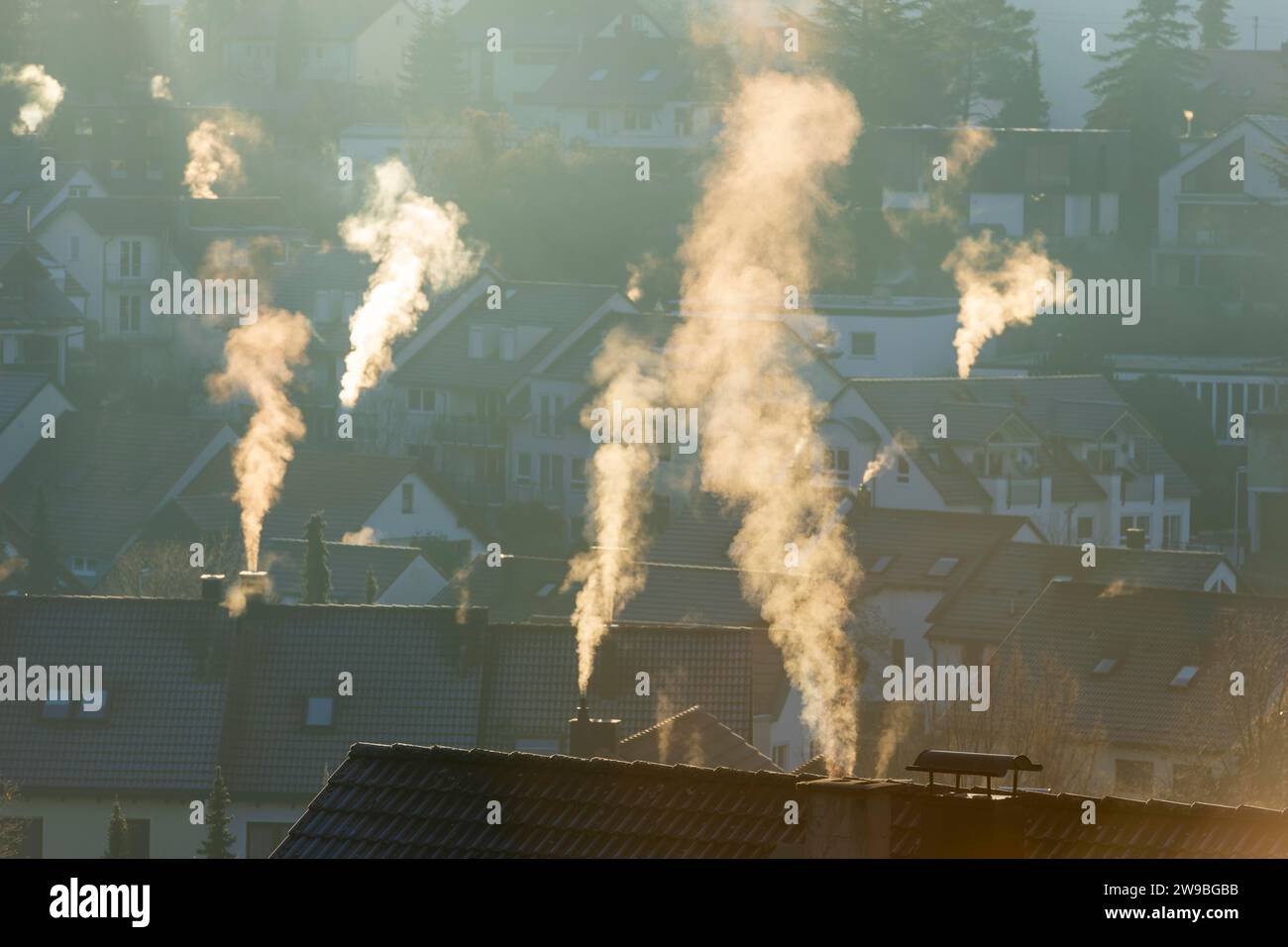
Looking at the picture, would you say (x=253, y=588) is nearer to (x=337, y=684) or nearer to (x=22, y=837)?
Answer: (x=337, y=684)

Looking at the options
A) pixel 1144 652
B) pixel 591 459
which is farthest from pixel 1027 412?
pixel 1144 652

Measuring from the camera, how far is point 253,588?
45.1m

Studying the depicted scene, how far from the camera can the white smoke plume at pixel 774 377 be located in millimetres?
53344

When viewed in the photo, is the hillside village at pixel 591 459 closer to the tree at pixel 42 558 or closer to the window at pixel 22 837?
the window at pixel 22 837

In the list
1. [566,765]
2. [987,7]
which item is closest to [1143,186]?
[987,7]

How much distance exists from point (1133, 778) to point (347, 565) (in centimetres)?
1983

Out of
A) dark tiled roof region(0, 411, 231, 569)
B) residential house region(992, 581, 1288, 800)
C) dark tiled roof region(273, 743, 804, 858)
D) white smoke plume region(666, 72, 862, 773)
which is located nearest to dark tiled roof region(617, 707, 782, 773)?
white smoke plume region(666, 72, 862, 773)

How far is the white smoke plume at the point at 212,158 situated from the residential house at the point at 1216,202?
97.2 feet

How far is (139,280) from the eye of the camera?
277ft

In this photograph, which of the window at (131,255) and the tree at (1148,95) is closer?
the window at (131,255)

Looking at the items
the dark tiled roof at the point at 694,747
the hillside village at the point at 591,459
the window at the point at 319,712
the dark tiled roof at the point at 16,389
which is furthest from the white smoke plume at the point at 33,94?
the dark tiled roof at the point at 694,747
